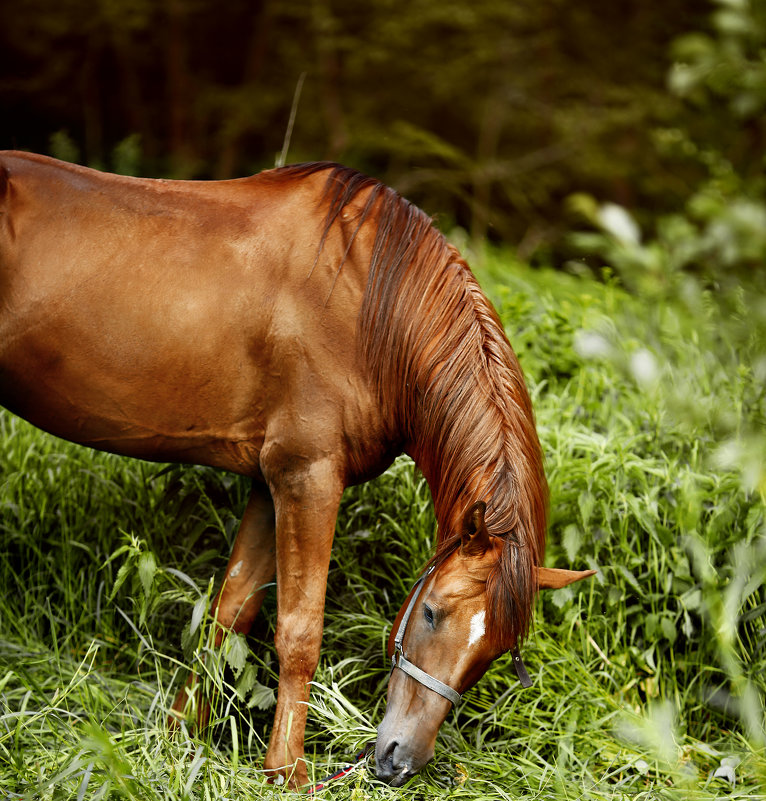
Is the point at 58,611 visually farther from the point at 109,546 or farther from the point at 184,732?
the point at 184,732

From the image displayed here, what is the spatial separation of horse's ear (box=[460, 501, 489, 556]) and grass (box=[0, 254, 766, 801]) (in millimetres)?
633

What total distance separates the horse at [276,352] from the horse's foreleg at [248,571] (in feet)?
0.61

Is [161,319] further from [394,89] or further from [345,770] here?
[394,89]

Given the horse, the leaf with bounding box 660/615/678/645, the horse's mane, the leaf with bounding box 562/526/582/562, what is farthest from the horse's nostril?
the leaf with bounding box 660/615/678/645

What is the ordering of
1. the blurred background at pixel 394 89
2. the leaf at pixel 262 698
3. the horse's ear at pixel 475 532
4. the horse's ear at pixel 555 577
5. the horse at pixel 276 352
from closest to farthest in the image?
the horse's ear at pixel 475 532, the horse's ear at pixel 555 577, the horse at pixel 276 352, the leaf at pixel 262 698, the blurred background at pixel 394 89

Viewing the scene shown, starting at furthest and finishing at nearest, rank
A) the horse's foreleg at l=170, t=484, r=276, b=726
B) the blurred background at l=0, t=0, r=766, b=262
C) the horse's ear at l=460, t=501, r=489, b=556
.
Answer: the blurred background at l=0, t=0, r=766, b=262, the horse's foreleg at l=170, t=484, r=276, b=726, the horse's ear at l=460, t=501, r=489, b=556

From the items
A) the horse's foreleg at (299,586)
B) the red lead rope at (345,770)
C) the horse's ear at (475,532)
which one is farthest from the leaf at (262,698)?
the horse's ear at (475,532)

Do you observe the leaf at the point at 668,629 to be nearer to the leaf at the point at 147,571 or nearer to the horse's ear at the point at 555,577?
the horse's ear at the point at 555,577

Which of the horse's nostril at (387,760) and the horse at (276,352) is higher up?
the horse at (276,352)

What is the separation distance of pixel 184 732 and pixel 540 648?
3.93 ft

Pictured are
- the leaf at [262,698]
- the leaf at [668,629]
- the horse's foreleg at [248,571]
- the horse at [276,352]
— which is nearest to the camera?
the horse at [276,352]

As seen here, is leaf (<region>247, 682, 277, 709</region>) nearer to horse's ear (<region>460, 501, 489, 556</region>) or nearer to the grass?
the grass

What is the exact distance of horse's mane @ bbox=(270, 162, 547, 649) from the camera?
2.22 meters

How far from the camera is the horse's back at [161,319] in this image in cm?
237
